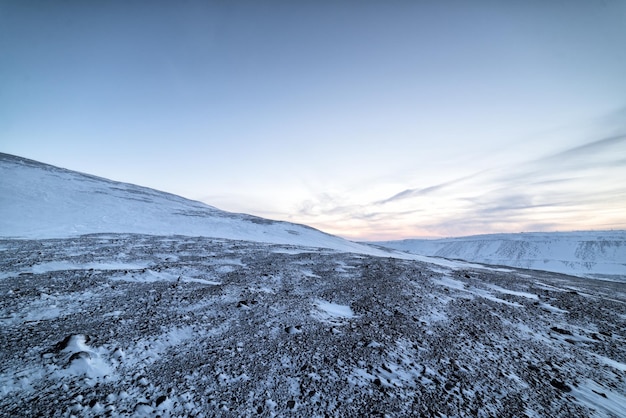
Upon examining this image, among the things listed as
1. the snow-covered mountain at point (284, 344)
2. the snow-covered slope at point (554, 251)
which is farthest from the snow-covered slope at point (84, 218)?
the snow-covered slope at point (554, 251)

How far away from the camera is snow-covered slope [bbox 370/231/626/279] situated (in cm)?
6675

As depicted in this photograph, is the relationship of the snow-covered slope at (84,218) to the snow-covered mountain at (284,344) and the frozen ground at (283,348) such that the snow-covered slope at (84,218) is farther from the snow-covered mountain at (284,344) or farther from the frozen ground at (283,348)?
the frozen ground at (283,348)

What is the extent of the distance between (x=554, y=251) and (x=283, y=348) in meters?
113

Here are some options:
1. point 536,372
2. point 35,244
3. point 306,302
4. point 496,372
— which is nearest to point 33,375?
point 306,302

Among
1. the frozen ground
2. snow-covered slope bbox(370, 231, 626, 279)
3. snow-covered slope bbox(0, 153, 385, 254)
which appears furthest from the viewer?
snow-covered slope bbox(370, 231, 626, 279)

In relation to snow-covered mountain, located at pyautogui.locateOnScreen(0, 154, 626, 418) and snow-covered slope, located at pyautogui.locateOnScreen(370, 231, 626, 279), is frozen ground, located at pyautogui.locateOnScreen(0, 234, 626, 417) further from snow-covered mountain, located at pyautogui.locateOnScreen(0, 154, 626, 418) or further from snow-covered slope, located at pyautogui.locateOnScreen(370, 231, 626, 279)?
snow-covered slope, located at pyautogui.locateOnScreen(370, 231, 626, 279)

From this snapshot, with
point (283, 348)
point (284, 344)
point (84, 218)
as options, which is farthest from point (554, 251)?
point (84, 218)

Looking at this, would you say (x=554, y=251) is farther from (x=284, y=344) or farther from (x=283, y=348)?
(x=283, y=348)

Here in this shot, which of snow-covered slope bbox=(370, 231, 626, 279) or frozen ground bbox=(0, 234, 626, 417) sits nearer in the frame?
frozen ground bbox=(0, 234, 626, 417)

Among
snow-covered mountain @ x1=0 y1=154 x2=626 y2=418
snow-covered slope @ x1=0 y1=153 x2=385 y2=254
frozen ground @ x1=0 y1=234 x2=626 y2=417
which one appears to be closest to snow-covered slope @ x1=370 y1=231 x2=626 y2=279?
snow-covered slope @ x1=0 y1=153 x2=385 y2=254

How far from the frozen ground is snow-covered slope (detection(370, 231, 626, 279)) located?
2030 inches

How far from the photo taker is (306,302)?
7.58m

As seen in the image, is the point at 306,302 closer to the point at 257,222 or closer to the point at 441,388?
the point at 441,388

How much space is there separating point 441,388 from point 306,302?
404 centimetres
